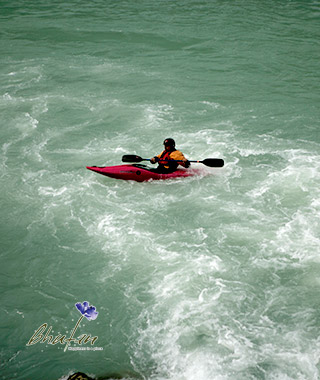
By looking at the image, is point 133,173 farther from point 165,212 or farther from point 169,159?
point 165,212

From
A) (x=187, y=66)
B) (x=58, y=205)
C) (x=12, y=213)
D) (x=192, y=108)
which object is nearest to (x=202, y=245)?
(x=58, y=205)

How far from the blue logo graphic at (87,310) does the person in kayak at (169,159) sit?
12.1 feet

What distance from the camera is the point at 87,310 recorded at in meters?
6.62

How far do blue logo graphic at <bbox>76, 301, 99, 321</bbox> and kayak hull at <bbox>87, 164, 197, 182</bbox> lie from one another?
352cm

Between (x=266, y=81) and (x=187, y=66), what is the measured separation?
3167 mm

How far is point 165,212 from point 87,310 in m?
2.89

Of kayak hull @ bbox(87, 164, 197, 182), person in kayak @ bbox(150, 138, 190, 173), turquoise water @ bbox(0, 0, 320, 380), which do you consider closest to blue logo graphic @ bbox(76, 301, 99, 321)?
turquoise water @ bbox(0, 0, 320, 380)

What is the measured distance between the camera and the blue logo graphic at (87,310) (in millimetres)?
6520

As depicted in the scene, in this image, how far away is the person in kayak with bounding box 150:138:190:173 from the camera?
9.12 meters

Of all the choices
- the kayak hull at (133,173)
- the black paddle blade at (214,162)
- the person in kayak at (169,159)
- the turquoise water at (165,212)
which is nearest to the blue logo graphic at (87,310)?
the turquoise water at (165,212)

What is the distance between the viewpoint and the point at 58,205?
29.7 ft

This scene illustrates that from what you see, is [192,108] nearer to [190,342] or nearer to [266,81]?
[266,81]

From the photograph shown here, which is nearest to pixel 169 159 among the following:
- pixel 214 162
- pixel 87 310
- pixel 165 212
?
pixel 214 162

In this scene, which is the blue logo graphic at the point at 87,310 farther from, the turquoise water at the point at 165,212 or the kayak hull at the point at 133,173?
the kayak hull at the point at 133,173
